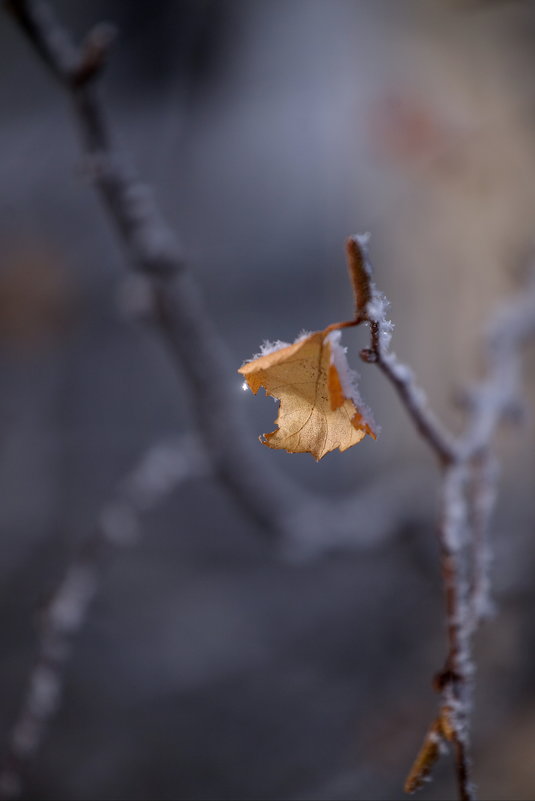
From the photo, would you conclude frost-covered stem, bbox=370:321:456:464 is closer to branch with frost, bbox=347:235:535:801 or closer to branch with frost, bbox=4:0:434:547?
branch with frost, bbox=347:235:535:801

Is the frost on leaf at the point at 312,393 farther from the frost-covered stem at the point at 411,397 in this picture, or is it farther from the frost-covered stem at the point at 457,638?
the frost-covered stem at the point at 457,638

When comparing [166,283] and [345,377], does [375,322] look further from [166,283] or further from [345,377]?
[166,283]

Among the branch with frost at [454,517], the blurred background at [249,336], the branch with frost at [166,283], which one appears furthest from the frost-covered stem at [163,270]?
the blurred background at [249,336]

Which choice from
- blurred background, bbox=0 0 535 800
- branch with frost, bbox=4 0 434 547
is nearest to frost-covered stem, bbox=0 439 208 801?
branch with frost, bbox=4 0 434 547

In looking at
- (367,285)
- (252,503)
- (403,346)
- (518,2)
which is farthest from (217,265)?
(367,285)

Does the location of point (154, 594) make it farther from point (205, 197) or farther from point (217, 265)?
point (205, 197)
